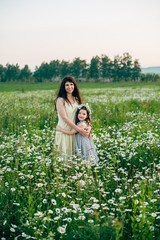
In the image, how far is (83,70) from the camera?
12462cm

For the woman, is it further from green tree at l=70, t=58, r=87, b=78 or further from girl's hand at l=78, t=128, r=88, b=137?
green tree at l=70, t=58, r=87, b=78

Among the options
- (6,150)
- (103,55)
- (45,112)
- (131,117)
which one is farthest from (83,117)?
(103,55)

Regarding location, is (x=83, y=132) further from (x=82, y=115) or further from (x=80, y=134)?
(x=82, y=115)

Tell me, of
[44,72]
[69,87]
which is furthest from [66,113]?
[44,72]

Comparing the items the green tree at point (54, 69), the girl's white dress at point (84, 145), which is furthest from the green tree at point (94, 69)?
A: the girl's white dress at point (84, 145)

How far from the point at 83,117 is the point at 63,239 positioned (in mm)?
3098

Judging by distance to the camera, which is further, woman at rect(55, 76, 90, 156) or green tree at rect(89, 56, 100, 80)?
green tree at rect(89, 56, 100, 80)

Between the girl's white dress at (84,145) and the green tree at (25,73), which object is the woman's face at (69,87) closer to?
the girl's white dress at (84,145)

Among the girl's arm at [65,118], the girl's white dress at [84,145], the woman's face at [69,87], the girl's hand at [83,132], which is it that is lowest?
the girl's white dress at [84,145]

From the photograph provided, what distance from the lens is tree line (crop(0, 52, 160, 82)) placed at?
364 ft

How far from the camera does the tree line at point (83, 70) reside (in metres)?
111

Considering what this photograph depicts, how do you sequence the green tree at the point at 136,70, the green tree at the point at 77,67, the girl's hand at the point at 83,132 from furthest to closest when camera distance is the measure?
the green tree at the point at 77,67 < the green tree at the point at 136,70 < the girl's hand at the point at 83,132

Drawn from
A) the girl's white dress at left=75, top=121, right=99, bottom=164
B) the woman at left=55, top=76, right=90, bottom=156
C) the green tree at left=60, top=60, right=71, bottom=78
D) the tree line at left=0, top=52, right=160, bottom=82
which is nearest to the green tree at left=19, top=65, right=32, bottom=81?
the tree line at left=0, top=52, right=160, bottom=82

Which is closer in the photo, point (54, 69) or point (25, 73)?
point (25, 73)
